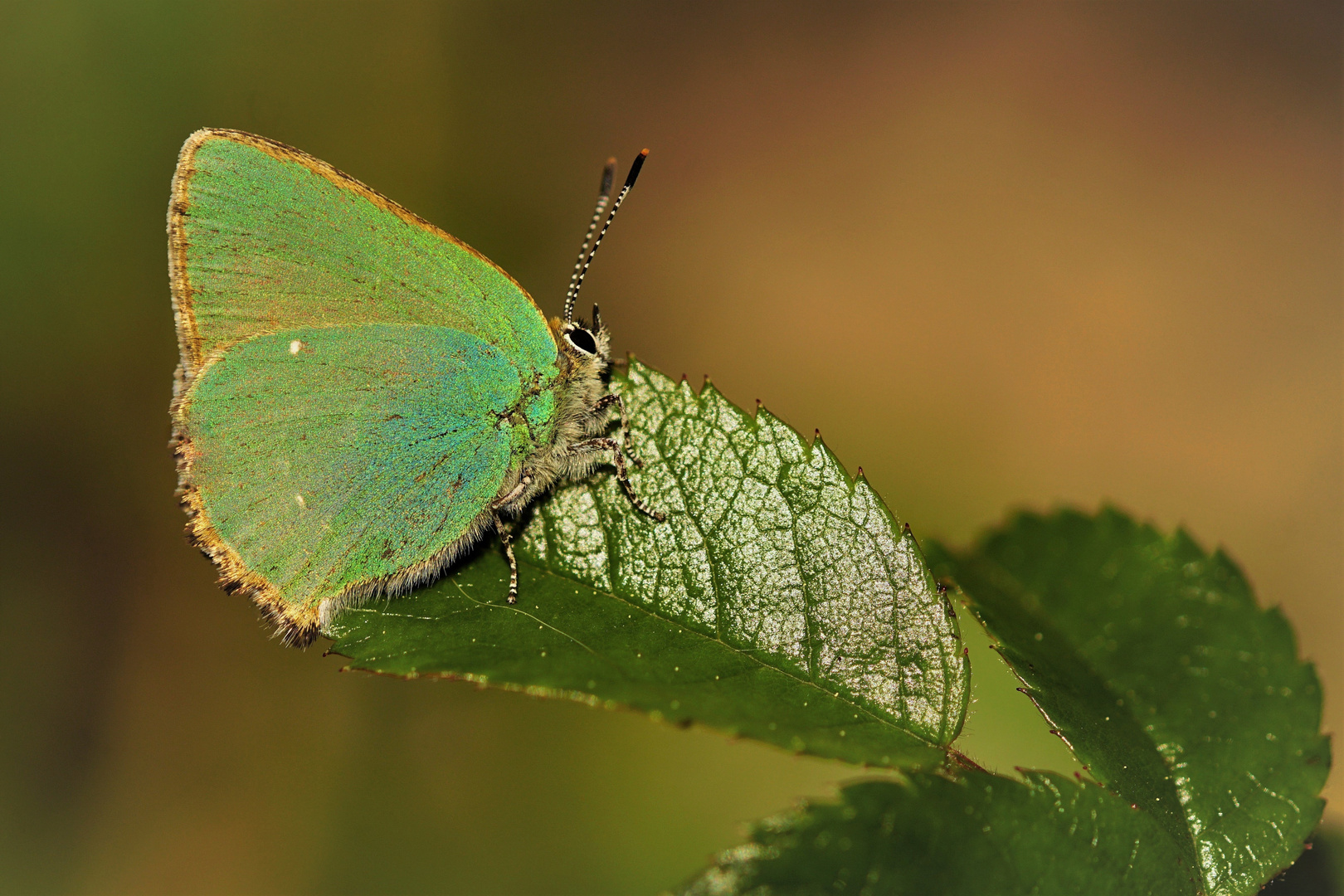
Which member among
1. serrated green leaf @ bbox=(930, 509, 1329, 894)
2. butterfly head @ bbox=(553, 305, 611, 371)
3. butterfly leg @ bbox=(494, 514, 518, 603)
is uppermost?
butterfly head @ bbox=(553, 305, 611, 371)

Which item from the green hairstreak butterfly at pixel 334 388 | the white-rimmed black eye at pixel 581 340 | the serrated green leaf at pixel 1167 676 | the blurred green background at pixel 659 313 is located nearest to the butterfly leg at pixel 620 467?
the green hairstreak butterfly at pixel 334 388

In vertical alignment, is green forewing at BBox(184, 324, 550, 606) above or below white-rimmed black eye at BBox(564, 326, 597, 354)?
below

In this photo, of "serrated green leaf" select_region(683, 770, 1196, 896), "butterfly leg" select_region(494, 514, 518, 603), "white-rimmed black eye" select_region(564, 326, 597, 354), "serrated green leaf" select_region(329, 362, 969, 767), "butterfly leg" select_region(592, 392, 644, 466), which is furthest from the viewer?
"white-rimmed black eye" select_region(564, 326, 597, 354)

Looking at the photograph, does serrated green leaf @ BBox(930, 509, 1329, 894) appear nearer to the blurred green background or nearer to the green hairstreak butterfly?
the blurred green background

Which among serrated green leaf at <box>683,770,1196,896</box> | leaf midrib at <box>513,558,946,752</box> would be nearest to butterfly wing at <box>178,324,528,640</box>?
leaf midrib at <box>513,558,946,752</box>

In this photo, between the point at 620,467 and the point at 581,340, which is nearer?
the point at 620,467

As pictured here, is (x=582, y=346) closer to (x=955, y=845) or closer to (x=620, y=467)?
(x=620, y=467)

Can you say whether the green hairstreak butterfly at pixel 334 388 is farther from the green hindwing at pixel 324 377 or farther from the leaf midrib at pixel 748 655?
the leaf midrib at pixel 748 655

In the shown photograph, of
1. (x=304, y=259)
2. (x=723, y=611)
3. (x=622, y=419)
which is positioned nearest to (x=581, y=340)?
(x=622, y=419)
